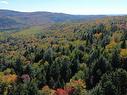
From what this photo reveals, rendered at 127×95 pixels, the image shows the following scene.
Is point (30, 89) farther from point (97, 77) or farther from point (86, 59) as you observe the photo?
point (86, 59)

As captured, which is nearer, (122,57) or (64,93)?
(64,93)

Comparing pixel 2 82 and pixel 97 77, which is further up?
pixel 97 77

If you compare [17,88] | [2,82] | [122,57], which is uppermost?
[122,57]

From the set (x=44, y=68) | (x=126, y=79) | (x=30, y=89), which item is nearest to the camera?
(x=126, y=79)

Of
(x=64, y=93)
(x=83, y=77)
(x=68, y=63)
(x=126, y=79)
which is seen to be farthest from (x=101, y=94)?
(x=68, y=63)

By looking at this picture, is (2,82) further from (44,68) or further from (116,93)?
(116,93)

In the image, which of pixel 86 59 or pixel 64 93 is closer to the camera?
pixel 64 93

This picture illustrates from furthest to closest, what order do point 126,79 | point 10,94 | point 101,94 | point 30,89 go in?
1. point 10,94
2. point 30,89
3. point 126,79
4. point 101,94

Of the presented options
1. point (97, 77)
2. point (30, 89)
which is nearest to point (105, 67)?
point (97, 77)

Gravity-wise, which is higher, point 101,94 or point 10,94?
point 101,94
